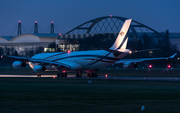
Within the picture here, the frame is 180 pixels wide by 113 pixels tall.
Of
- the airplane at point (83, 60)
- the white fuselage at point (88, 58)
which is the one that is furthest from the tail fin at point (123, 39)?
the white fuselage at point (88, 58)

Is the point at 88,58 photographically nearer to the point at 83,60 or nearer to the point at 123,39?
the point at 83,60

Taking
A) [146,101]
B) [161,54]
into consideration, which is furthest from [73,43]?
[146,101]

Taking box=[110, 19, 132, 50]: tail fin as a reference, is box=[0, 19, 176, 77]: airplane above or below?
below

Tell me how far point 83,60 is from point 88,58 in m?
1.35

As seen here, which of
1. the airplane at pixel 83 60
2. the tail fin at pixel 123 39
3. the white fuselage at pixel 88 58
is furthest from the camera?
the white fuselage at pixel 88 58

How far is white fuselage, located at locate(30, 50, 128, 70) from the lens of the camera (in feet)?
189

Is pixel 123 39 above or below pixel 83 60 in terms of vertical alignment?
above

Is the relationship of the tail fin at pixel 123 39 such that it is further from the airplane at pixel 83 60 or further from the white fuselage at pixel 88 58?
the white fuselage at pixel 88 58

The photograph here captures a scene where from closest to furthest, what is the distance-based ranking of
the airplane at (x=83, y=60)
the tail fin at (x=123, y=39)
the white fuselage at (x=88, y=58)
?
the tail fin at (x=123, y=39)
the airplane at (x=83, y=60)
the white fuselage at (x=88, y=58)

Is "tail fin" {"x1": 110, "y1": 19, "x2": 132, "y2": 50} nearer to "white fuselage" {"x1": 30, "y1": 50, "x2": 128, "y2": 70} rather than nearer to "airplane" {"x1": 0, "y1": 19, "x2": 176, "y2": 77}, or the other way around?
"airplane" {"x1": 0, "y1": 19, "x2": 176, "y2": 77}

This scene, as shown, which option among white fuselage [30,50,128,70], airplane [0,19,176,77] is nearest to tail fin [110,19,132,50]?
airplane [0,19,176,77]

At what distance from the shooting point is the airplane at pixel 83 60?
56938 mm

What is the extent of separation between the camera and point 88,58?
6038 cm

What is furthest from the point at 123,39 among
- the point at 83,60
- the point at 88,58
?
the point at 83,60
